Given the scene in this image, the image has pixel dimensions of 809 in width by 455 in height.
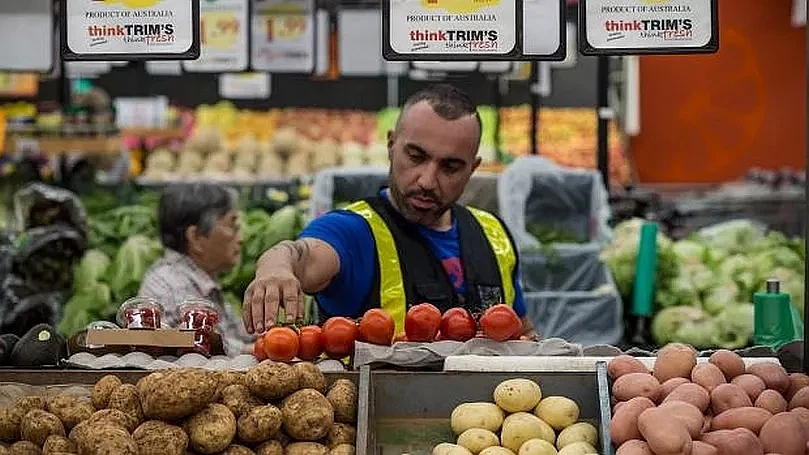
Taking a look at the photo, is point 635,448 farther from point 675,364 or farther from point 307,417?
point 307,417

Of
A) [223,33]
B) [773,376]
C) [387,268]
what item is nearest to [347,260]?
[387,268]

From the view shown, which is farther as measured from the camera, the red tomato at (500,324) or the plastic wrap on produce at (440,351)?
the red tomato at (500,324)

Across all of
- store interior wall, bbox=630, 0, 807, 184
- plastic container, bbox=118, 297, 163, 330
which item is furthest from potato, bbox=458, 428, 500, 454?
store interior wall, bbox=630, 0, 807, 184

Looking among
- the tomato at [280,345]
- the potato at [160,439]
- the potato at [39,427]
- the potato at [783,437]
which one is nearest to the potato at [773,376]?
the potato at [783,437]

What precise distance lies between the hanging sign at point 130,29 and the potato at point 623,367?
1.37m

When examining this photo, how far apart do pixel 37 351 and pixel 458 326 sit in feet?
3.85

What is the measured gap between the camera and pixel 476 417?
10.4 feet

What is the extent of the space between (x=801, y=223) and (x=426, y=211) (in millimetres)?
7458

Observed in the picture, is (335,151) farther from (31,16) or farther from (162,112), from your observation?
(31,16)

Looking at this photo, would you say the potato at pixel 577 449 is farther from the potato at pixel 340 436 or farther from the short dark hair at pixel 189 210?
the short dark hair at pixel 189 210

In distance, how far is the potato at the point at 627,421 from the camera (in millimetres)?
2963

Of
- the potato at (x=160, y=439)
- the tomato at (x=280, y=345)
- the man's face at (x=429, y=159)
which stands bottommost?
the potato at (x=160, y=439)

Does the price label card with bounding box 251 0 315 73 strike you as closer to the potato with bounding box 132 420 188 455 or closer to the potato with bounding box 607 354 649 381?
the potato with bounding box 607 354 649 381

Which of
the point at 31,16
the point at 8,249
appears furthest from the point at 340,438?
the point at 8,249
